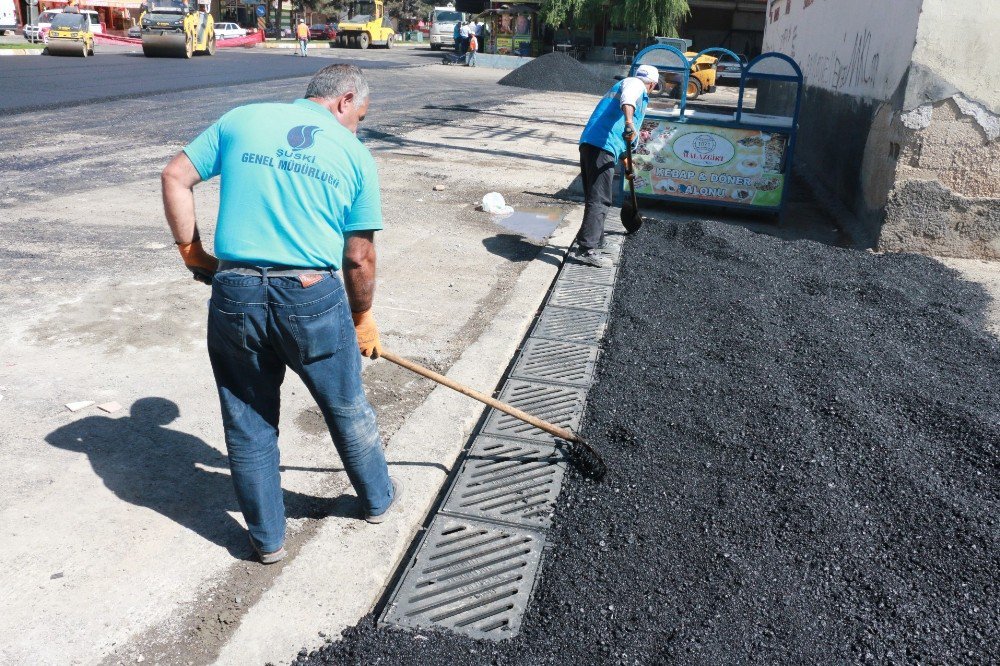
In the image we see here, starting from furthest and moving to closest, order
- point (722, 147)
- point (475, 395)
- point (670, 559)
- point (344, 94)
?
1. point (722, 147)
2. point (475, 395)
3. point (670, 559)
4. point (344, 94)

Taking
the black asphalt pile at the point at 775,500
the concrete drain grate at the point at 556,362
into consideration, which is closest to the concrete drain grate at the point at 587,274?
the black asphalt pile at the point at 775,500

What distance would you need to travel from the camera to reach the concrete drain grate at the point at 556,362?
479 cm

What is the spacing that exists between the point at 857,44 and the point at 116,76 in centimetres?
1923

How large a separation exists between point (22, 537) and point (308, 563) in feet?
3.56

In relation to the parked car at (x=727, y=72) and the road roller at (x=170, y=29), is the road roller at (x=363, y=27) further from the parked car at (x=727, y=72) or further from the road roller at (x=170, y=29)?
the parked car at (x=727, y=72)

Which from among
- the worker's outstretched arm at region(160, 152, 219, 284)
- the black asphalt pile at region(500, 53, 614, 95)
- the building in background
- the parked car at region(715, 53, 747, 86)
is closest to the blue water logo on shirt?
the worker's outstretched arm at region(160, 152, 219, 284)

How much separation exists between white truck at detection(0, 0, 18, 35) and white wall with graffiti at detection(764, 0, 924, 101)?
137ft

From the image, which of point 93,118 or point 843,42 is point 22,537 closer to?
point 843,42

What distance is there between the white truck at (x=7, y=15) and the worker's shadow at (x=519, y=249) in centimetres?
4500

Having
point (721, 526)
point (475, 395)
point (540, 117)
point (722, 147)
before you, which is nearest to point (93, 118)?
point (540, 117)

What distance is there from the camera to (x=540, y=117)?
1847cm

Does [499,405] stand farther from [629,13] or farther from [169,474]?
[629,13]

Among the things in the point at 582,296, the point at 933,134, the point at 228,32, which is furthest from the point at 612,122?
the point at 228,32

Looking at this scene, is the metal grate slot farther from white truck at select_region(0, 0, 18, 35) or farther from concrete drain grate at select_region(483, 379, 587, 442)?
white truck at select_region(0, 0, 18, 35)
